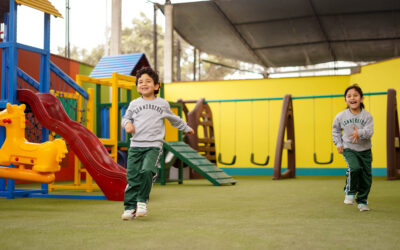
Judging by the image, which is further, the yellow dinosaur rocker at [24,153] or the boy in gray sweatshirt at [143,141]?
the yellow dinosaur rocker at [24,153]

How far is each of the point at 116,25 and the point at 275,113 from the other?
3726 millimetres

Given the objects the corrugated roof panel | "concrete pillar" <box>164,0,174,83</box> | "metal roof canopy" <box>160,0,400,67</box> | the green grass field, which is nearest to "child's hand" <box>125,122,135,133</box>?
the green grass field

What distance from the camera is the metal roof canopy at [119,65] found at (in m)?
7.89

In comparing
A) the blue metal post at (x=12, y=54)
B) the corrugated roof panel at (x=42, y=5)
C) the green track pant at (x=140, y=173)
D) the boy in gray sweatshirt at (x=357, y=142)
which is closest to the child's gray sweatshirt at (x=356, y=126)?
the boy in gray sweatshirt at (x=357, y=142)

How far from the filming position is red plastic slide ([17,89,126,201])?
4.97m

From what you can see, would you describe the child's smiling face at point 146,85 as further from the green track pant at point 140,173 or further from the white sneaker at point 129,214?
the white sneaker at point 129,214

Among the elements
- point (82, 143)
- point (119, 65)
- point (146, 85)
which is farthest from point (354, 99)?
point (119, 65)

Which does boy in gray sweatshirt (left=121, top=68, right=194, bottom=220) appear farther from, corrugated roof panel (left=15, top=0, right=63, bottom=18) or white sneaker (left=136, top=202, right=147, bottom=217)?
corrugated roof panel (left=15, top=0, right=63, bottom=18)

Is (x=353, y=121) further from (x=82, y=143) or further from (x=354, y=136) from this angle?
(x=82, y=143)

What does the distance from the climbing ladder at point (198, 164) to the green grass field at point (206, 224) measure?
78.6 inches

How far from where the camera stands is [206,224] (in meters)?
3.29

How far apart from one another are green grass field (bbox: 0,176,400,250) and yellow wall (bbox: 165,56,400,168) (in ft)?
16.5

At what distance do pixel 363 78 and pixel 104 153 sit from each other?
625cm

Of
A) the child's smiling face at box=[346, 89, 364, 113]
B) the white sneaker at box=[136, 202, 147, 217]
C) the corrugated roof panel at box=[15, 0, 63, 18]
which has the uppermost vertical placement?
the corrugated roof panel at box=[15, 0, 63, 18]
